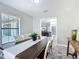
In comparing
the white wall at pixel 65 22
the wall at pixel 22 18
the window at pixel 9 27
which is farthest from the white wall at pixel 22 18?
the white wall at pixel 65 22

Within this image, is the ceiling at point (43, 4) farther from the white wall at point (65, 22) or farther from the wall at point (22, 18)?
the white wall at point (65, 22)

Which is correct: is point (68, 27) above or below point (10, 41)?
above

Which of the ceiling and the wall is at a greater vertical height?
the ceiling

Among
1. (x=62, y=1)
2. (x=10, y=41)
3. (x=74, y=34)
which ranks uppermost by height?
(x=62, y=1)

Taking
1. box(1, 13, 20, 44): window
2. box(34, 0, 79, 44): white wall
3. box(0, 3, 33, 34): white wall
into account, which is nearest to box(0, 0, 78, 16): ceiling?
box(0, 3, 33, 34): white wall

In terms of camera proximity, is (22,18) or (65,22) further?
(65,22)

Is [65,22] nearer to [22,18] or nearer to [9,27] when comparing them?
[22,18]

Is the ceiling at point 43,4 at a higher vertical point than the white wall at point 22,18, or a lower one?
higher

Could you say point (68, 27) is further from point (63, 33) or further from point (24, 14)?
point (24, 14)

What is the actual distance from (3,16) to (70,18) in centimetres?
397

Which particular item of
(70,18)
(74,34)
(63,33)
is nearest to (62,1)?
(74,34)

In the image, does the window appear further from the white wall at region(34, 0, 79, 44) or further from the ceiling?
the white wall at region(34, 0, 79, 44)

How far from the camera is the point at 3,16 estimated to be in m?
4.05

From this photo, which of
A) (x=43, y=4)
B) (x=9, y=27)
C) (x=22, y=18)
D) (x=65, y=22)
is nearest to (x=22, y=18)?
(x=22, y=18)
